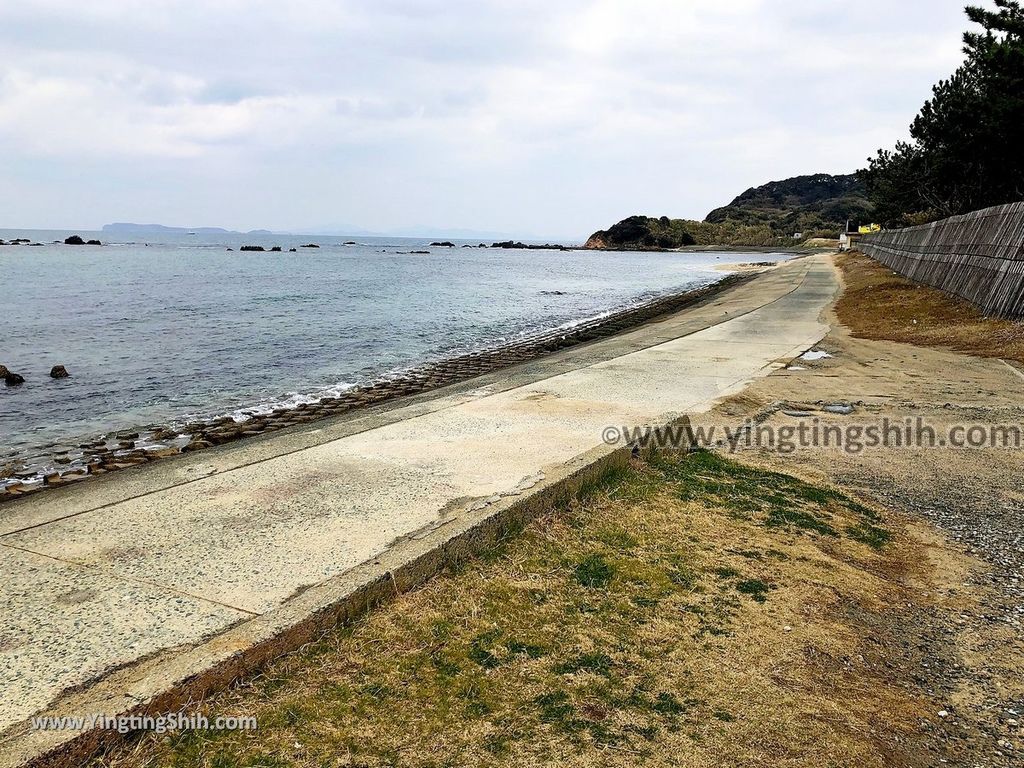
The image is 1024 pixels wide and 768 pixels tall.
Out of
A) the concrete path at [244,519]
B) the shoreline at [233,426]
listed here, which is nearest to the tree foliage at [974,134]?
the shoreline at [233,426]

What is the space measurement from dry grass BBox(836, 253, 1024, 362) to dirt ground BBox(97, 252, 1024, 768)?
7.55 m

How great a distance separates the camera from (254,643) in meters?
2.73

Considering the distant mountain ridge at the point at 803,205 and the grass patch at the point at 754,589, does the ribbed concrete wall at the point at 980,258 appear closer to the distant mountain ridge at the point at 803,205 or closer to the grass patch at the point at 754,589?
the grass patch at the point at 754,589

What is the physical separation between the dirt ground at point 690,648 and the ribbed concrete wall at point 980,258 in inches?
377

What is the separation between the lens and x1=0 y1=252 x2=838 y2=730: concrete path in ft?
9.36

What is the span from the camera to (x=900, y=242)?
29.5m

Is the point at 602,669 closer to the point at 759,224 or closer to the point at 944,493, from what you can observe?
the point at 944,493

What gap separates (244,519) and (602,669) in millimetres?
2341

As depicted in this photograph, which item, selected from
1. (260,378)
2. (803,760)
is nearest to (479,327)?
(260,378)

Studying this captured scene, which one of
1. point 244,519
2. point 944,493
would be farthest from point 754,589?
point 244,519

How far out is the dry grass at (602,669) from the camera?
7.93ft

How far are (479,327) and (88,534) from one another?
19960mm

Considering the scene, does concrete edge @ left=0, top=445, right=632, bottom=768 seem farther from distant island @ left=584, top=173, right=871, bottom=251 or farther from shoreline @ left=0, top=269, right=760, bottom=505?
distant island @ left=584, top=173, right=871, bottom=251

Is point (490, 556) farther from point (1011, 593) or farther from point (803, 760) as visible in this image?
point (1011, 593)
